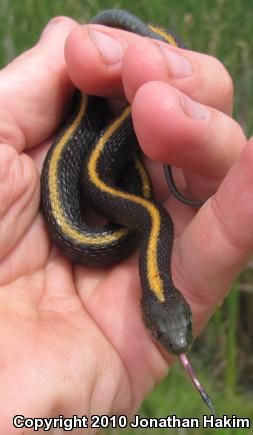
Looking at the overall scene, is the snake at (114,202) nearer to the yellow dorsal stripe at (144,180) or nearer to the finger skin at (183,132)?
the yellow dorsal stripe at (144,180)

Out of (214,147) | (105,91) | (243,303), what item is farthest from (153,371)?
(243,303)

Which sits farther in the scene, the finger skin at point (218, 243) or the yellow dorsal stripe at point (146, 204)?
the yellow dorsal stripe at point (146, 204)

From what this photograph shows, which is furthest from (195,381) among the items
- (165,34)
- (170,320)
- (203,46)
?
(203,46)

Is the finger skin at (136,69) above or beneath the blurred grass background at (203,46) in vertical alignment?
above

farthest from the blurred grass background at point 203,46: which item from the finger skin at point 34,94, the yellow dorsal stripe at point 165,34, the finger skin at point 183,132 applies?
the finger skin at point 183,132

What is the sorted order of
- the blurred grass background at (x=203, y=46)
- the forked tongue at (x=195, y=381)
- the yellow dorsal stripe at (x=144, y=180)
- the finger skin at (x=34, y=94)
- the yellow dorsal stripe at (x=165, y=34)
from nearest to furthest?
1. the forked tongue at (x=195, y=381)
2. the finger skin at (x=34, y=94)
3. the yellow dorsal stripe at (x=144, y=180)
4. the yellow dorsal stripe at (x=165, y=34)
5. the blurred grass background at (x=203, y=46)

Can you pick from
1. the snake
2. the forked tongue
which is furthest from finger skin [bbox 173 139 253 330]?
the forked tongue

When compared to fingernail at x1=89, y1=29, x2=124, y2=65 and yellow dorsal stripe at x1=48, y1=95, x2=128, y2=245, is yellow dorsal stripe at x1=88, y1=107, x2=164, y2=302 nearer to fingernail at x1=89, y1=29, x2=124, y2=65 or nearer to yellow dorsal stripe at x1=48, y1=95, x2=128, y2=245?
yellow dorsal stripe at x1=48, y1=95, x2=128, y2=245
